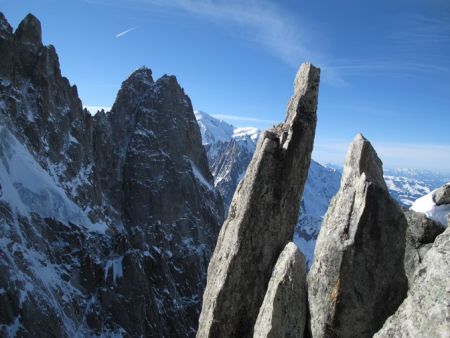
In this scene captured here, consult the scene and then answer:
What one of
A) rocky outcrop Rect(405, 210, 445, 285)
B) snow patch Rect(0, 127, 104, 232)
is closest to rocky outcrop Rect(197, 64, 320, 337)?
rocky outcrop Rect(405, 210, 445, 285)

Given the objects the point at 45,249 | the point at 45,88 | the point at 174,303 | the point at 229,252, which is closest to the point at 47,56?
the point at 45,88

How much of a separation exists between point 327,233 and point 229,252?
4948 mm

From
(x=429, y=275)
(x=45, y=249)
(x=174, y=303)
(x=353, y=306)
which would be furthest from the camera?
(x=174, y=303)

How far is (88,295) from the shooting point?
138 m

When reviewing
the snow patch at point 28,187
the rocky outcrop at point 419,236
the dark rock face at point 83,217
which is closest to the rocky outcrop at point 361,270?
the rocky outcrop at point 419,236

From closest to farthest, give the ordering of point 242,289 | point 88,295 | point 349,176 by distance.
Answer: point 349,176 → point 242,289 → point 88,295

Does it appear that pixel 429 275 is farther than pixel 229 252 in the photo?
No

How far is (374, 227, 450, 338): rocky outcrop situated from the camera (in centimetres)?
764

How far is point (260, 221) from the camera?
662 inches

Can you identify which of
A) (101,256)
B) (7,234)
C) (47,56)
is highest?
(47,56)

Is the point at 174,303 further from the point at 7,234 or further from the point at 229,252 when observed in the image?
the point at 229,252

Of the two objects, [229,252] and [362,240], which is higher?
[362,240]

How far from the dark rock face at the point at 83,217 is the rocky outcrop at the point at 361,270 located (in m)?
106

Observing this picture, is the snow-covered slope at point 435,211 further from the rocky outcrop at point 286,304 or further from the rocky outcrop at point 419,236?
the rocky outcrop at point 286,304
